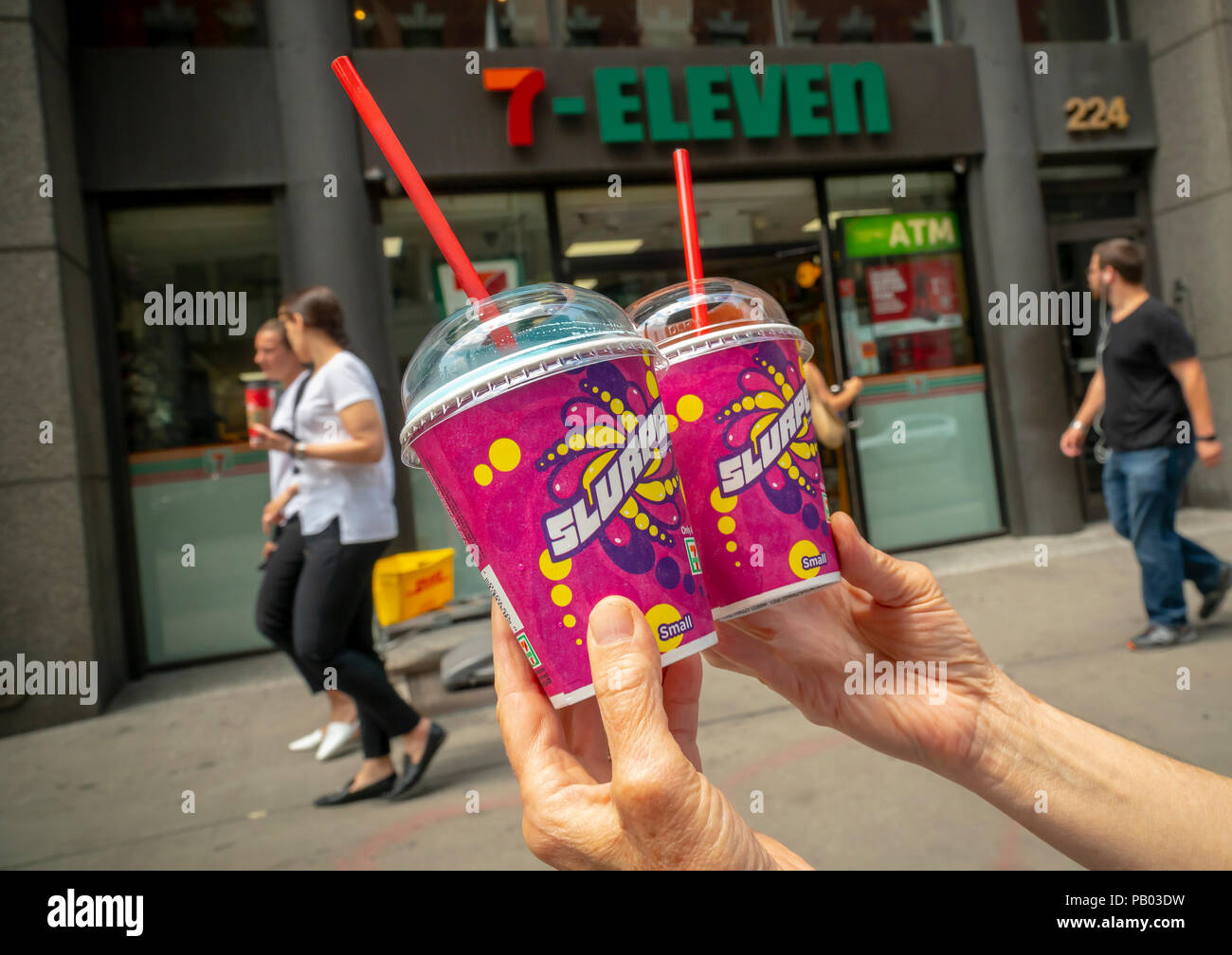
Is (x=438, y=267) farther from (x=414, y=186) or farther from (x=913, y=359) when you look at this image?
(x=414, y=186)

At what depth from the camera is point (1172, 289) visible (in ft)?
26.3

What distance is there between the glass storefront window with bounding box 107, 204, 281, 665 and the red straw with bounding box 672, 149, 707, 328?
5693 mm

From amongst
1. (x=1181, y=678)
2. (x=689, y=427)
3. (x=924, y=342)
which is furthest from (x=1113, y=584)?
(x=689, y=427)

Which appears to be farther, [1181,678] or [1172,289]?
[1172,289]

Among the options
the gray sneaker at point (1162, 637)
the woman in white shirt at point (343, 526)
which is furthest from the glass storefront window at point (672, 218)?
the gray sneaker at point (1162, 637)

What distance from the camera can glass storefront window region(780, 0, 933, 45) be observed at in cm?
732

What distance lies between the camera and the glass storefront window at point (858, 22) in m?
7.32

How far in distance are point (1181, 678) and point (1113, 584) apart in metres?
1.95

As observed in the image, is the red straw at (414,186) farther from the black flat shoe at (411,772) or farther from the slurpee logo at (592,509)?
the black flat shoe at (411,772)
